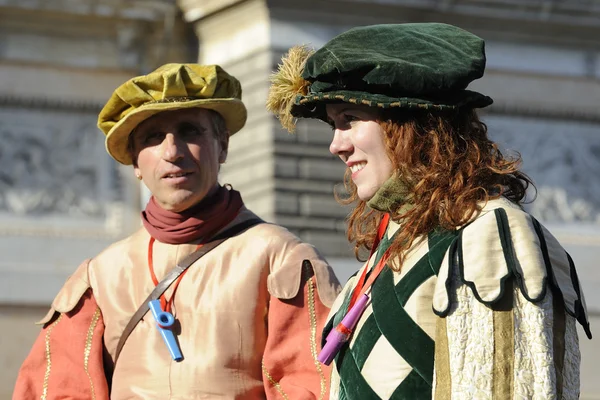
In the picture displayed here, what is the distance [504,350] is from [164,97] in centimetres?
202

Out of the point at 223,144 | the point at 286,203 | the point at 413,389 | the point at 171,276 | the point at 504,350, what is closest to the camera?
the point at 504,350

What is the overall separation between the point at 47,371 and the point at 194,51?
26.9 ft

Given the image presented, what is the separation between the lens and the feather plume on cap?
404 centimetres

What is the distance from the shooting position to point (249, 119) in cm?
1311

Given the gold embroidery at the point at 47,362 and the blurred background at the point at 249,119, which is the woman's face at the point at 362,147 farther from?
the blurred background at the point at 249,119

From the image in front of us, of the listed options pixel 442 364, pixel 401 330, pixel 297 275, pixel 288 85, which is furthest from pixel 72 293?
pixel 442 364

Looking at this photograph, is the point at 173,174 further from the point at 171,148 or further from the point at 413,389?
the point at 413,389

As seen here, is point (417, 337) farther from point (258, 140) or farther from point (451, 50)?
point (258, 140)

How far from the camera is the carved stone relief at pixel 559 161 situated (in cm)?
1343

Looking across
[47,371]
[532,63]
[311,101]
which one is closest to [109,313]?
[47,371]

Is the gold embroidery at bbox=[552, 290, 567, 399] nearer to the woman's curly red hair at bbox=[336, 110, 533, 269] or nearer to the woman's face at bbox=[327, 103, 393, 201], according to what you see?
the woman's curly red hair at bbox=[336, 110, 533, 269]

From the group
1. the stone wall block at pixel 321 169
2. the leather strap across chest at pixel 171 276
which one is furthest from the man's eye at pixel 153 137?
the stone wall block at pixel 321 169

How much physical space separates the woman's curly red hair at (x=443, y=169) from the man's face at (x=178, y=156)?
1.39 metres

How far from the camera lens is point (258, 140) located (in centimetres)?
1298
